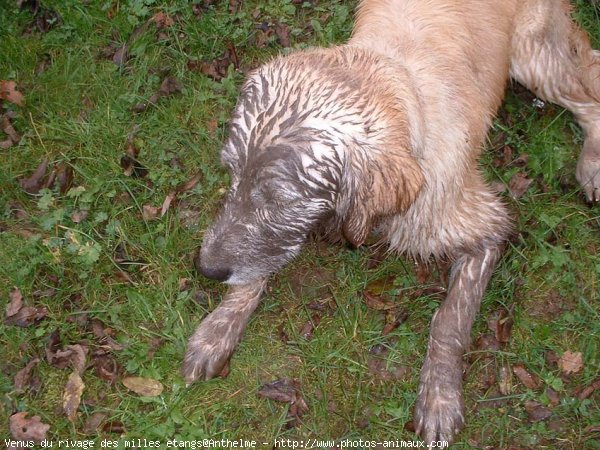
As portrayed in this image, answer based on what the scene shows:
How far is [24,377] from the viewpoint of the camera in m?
4.61

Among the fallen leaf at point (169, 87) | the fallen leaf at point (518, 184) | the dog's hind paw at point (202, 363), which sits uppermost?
the fallen leaf at point (169, 87)

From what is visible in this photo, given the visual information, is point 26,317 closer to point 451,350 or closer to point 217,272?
point 217,272

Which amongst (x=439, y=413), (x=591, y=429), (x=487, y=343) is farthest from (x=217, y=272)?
(x=591, y=429)

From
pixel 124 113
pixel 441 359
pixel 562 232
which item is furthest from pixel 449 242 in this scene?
pixel 124 113

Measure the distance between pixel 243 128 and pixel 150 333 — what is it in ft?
6.44

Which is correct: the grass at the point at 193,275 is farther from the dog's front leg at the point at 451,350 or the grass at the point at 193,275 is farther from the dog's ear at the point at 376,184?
the dog's ear at the point at 376,184

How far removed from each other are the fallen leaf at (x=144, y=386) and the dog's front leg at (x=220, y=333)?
0.75ft

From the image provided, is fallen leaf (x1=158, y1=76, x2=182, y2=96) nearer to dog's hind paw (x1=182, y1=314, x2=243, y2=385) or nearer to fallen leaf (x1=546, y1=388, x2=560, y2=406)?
dog's hind paw (x1=182, y1=314, x2=243, y2=385)

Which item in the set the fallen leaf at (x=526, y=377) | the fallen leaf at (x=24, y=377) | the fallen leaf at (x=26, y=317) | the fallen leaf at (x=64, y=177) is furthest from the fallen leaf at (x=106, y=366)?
the fallen leaf at (x=526, y=377)

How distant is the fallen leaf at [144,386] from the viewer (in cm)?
457

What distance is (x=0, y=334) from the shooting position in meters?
4.78

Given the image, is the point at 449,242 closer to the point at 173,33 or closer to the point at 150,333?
the point at 150,333

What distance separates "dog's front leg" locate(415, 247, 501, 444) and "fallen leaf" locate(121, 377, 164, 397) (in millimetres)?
1818

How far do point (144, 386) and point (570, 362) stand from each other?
3033 millimetres
